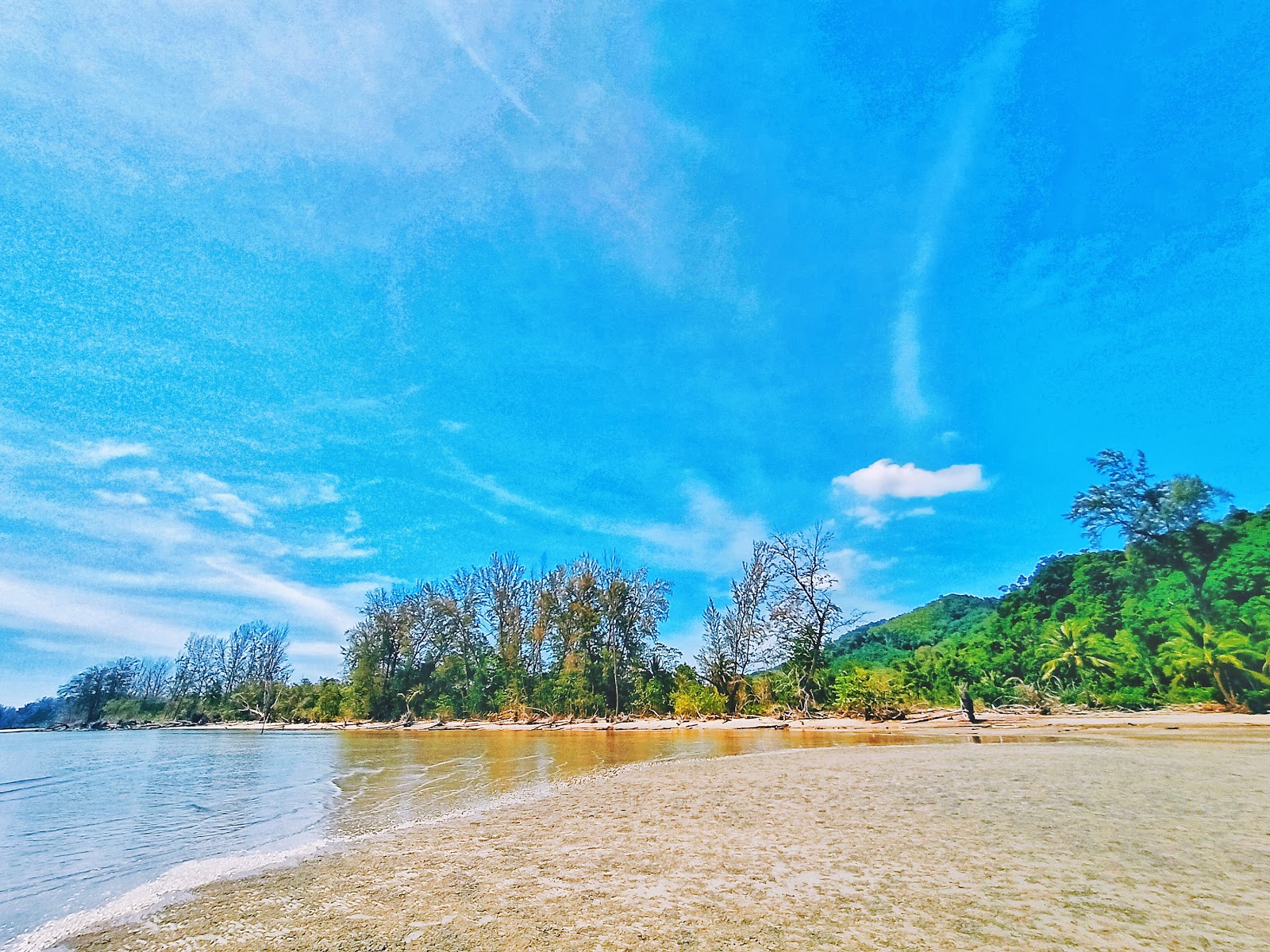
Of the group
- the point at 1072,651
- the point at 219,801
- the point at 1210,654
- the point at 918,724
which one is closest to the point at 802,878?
the point at 219,801

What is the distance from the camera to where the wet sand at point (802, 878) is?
3355 mm

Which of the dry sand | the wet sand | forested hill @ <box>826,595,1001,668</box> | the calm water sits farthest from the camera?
forested hill @ <box>826,595,1001,668</box>

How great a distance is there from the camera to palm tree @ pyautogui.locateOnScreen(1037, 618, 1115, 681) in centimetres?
2507

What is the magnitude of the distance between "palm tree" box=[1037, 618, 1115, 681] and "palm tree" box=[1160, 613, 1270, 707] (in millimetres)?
2457

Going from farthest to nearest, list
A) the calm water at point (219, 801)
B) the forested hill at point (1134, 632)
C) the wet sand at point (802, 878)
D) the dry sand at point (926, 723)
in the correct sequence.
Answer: the forested hill at point (1134, 632) < the dry sand at point (926, 723) < the calm water at point (219, 801) < the wet sand at point (802, 878)

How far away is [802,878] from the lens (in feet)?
14.5

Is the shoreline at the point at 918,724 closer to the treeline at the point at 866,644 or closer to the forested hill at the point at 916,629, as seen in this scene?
the treeline at the point at 866,644

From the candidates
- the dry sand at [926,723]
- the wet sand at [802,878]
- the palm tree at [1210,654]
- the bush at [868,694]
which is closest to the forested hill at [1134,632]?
the palm tree at [1210,654]

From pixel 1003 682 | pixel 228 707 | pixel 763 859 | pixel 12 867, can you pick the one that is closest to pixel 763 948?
pixel 763 859

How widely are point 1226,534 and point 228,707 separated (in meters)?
90.1

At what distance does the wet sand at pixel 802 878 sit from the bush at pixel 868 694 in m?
20.6

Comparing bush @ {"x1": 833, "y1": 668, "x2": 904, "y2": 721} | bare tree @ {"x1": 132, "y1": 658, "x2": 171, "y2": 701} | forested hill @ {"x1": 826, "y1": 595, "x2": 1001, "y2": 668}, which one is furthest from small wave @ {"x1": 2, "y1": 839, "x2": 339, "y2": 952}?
bare tree @ {"x1": 132, "y1": 658, "x2": 171, "y2": 701}

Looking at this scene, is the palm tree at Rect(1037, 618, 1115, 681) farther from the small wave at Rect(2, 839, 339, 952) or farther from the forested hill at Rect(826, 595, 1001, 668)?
the small wave at Rect(2, 839, 339, 952)

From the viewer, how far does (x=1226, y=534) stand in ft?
87.2
